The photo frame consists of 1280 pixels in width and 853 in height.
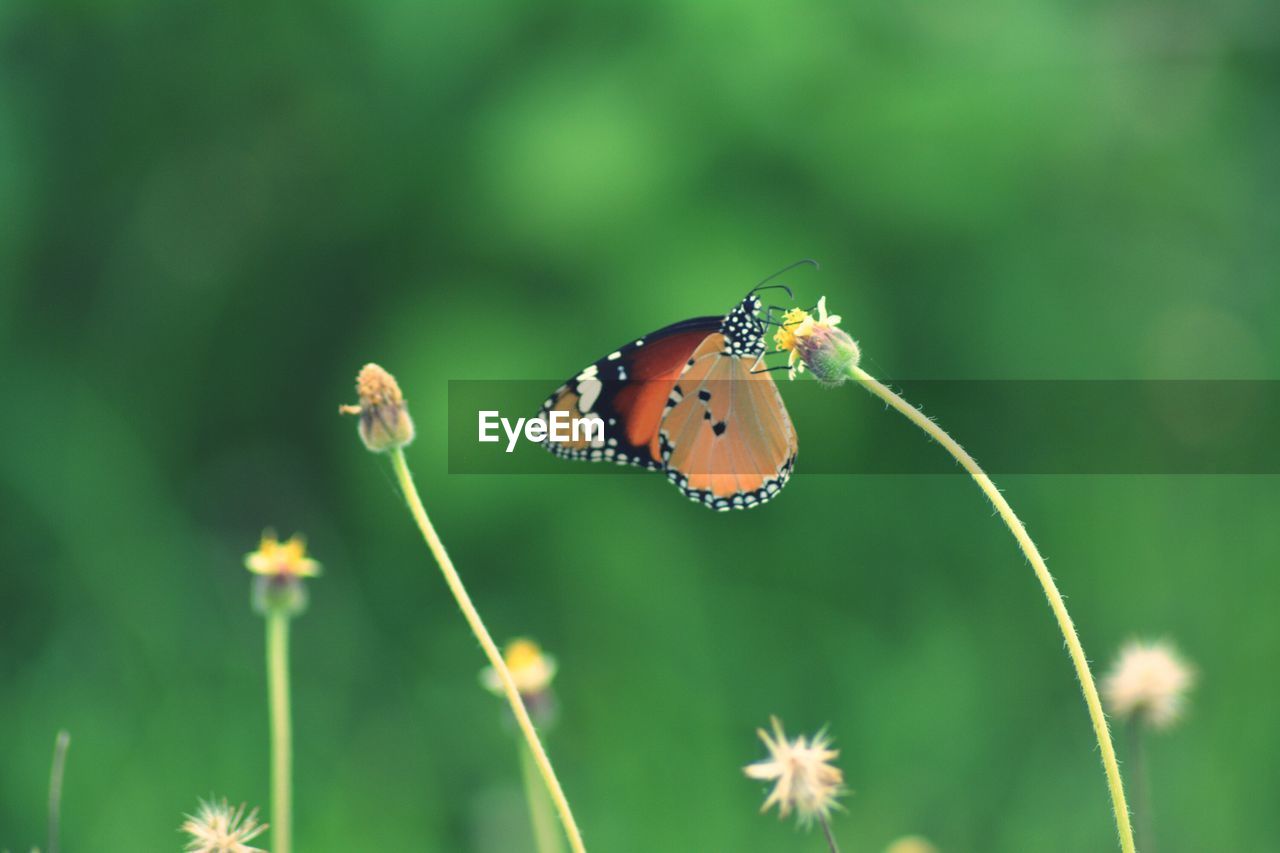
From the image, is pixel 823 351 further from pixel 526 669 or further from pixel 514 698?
pixel 526 669

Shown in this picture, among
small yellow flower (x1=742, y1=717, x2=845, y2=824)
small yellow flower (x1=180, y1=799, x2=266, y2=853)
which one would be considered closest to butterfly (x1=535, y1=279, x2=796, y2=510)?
small yellow flower (x1=742, y1=717, x2=845, y2=824)

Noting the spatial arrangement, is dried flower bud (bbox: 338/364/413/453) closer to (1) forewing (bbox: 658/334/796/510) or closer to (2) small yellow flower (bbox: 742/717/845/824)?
(2) small yellow flower (bbox: 742/717/845/824)

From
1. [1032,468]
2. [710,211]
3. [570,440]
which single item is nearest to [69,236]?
[710,211]

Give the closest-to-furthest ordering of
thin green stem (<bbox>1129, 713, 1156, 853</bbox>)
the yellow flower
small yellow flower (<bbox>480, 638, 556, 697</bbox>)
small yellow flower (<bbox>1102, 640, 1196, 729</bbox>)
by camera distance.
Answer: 1. thin green stem (<bbox>1129, 713, 1156, 853</bbox>)
2. small yellow flower (<bbox>1102, 640, 1196, 729</bbox>)
3. the yellow flower
4. small yellow flower (<bbox>480, 638, 556, 697</bbox>)

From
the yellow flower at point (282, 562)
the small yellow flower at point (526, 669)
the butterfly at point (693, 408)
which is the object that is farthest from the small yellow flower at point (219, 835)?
the butterfly at point (693, 408)

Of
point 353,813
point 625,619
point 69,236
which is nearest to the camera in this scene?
point 353,813

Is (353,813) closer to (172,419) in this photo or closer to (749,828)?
(749,828)
